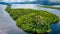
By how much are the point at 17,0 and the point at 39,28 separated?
45 cm

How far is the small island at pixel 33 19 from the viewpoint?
153 cm

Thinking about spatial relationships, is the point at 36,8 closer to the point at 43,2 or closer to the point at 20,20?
the point at 43,2

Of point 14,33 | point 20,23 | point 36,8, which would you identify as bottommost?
point 14,33

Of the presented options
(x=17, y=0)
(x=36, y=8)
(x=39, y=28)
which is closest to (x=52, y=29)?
(x=39, y=28)

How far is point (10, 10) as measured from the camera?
1637mm

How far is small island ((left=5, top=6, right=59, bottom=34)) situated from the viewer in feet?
5.03

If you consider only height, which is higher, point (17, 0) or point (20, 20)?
point (17, 0)

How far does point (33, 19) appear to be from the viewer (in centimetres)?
158

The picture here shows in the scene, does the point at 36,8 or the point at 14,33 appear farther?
the point at 36,8

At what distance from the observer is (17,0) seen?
1.66m

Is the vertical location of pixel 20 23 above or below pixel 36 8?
below

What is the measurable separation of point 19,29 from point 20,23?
2.8 inches

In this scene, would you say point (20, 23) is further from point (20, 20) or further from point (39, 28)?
point (39, 28)

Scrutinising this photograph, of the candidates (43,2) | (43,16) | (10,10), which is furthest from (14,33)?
(43,2)
